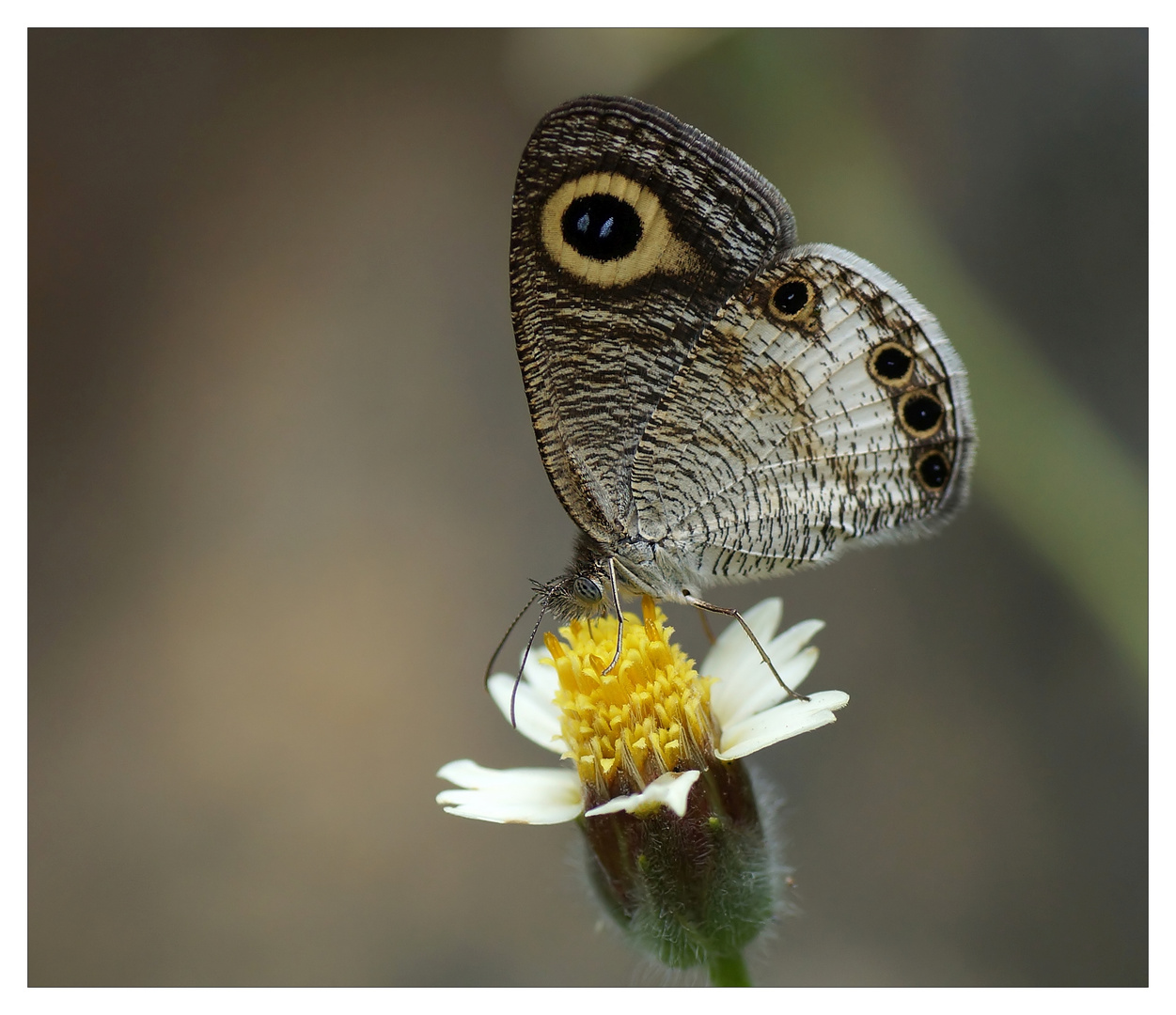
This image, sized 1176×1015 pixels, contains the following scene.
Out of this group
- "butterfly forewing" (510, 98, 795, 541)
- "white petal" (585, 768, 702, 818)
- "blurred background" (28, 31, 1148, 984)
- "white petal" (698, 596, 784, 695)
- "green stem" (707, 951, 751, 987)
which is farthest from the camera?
"blurred background" (28, 31, 1148, 984)

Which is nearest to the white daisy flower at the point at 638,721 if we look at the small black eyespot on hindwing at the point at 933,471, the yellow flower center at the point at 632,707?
the yellow flower center at the point at 632,707

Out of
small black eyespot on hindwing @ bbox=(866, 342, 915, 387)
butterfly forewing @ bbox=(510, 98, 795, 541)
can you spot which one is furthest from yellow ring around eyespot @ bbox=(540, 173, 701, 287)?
small black eyespot on hindwing @ bbox=(866, 342, 915, 387)

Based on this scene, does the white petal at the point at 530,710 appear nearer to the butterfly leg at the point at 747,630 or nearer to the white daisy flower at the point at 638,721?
the white daisy flower at the point at 638,721

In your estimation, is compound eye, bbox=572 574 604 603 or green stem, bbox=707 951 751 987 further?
compound eye, bbox=572 574 604 603

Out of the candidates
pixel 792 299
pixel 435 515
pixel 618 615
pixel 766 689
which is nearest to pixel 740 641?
pixel 766 689

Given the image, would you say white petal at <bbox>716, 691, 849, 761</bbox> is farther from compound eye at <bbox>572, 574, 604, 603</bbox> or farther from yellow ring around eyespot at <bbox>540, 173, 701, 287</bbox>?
yellow ring around eyespot at <bbox>540, 173, 701, 287</bbox>

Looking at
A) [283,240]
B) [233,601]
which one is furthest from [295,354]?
[233,601]
